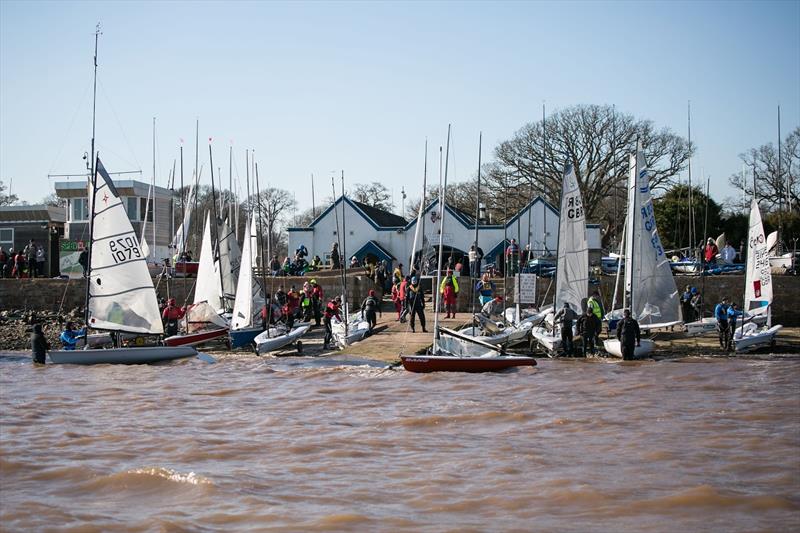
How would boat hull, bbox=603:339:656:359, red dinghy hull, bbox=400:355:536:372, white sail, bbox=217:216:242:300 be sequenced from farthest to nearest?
1. white sail, bbox=217:216:242:300
2. boat hull, bbox=603:339:656:359
3. red dinghy hull, bbox=400:355:536:372

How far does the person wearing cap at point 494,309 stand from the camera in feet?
90.2

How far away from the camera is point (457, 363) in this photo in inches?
800

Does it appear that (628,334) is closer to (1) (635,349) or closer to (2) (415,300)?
(1) (635,349)

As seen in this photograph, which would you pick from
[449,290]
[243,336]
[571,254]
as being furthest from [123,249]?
[571,254]

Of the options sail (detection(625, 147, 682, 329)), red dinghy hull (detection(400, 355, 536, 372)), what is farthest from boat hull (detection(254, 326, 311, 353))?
sail (detection(625, 147, 682, 329))

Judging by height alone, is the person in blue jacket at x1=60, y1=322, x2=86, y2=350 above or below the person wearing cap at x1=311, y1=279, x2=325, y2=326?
below

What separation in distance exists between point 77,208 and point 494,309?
24.6 metres

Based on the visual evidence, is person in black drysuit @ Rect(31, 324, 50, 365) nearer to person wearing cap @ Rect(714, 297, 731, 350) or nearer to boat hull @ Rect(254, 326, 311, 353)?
boat hull @ Rect(254, 326, 311, 353)

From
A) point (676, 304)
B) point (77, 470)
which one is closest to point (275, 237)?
point (676, 304)

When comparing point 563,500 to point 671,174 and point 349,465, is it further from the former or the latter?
point 671,174

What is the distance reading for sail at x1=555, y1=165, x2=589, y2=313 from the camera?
25000mm

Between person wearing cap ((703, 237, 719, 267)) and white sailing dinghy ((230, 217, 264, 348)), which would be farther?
person wearing cap ((703, 237, 719, 267))

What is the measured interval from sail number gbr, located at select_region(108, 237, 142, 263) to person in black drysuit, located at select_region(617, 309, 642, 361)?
12783 millimetres

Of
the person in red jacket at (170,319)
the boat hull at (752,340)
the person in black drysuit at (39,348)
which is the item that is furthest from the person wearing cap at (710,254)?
the person in black drysuit at (39,348)
